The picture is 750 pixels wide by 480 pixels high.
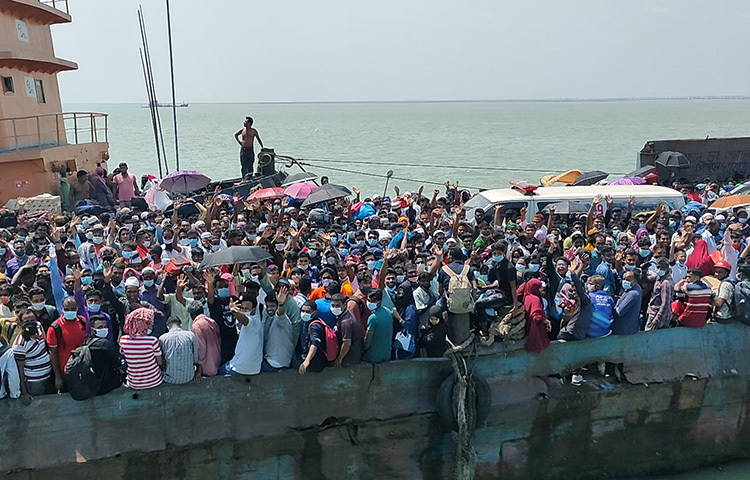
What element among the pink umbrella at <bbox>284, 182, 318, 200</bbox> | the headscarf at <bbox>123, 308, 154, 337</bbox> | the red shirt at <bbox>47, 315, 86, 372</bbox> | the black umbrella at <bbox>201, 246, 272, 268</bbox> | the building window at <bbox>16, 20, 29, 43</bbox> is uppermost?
the building window at <bbox>16, 20, 29, 43</bbox>

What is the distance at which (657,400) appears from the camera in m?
8.20

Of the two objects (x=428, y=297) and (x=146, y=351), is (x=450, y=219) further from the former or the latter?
(x=146, y=351)

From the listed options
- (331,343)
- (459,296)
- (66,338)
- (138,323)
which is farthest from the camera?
(459,296)

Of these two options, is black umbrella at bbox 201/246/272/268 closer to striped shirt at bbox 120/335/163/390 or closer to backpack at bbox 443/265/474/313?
striped shirt at bbox 120/335/163/390

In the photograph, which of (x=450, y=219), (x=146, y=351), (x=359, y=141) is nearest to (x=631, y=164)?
(x=359, y=141)

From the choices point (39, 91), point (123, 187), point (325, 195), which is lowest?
point (123, 187)

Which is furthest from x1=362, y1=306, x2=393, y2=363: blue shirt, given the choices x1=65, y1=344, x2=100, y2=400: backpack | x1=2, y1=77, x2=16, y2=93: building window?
x1=2, y1=77, x2=16, y2=93: building window

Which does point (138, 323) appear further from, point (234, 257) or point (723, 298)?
point (723, 298)

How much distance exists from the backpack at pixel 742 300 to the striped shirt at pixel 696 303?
35cm

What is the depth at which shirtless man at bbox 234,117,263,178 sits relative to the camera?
16.7m

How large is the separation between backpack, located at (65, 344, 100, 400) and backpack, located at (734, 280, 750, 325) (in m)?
7.52

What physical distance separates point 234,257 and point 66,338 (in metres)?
2.06

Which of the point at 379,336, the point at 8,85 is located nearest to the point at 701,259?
the point at 379,336

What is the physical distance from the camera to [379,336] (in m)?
7.21
